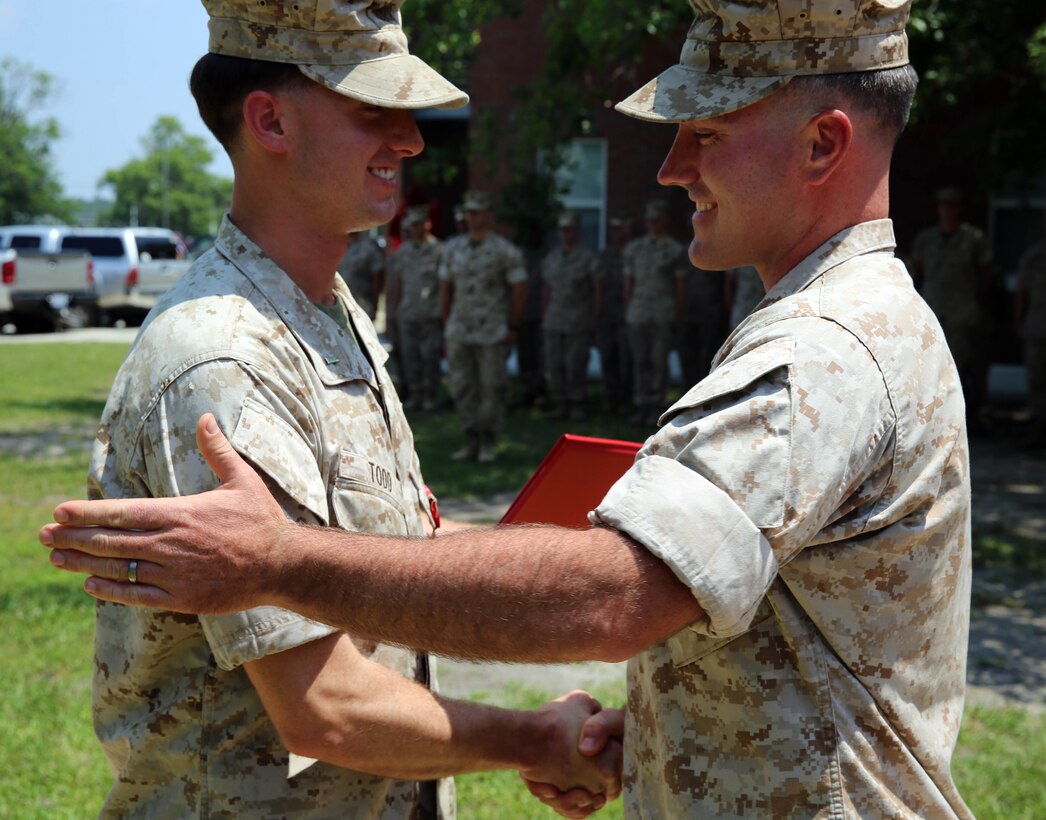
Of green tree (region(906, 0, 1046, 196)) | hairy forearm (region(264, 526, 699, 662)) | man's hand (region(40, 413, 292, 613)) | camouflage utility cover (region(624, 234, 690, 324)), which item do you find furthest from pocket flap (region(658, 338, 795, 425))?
camouflage utility cover (region(624, 234, 690, 324))

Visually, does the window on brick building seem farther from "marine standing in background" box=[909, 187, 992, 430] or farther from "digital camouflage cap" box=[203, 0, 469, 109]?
"digital camouflage cap" box=[203, 0, 469, 109]

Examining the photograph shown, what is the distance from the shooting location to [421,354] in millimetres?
15914

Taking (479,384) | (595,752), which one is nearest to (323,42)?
(595,752)

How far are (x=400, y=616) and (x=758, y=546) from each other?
50 centimetres

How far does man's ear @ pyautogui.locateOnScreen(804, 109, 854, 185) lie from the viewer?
181cm

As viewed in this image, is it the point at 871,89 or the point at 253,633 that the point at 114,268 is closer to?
the point at 253,633

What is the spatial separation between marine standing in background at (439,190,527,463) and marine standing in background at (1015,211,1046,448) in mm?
5645

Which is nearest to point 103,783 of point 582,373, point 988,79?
point 988,79

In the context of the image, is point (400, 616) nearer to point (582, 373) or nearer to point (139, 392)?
point (139, 392)

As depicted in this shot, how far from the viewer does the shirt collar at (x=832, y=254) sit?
6.14ft

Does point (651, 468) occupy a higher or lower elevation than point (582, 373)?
higher

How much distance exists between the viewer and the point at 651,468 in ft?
5.23

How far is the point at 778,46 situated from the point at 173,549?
1.16 m

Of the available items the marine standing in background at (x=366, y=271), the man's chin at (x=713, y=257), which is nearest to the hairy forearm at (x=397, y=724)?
the man's chin at (x=713, y=257)
